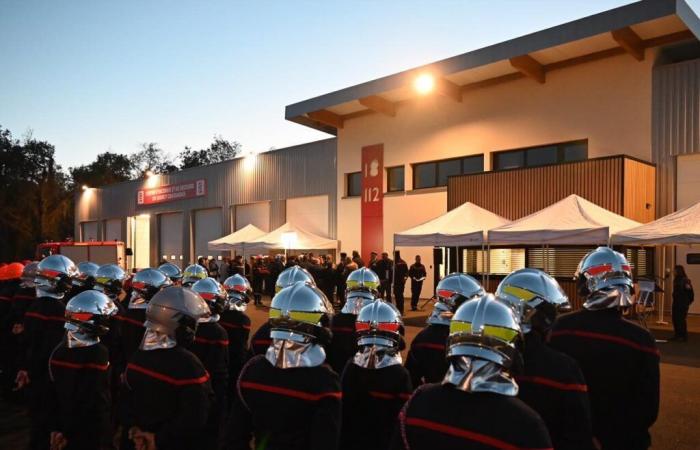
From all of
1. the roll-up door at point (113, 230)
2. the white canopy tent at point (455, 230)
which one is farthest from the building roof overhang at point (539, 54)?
the roll-up door at point (113, 230)

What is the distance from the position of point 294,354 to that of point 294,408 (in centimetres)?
27

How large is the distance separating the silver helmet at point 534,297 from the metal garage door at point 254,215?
1084 inches

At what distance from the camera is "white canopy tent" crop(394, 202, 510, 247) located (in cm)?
1498

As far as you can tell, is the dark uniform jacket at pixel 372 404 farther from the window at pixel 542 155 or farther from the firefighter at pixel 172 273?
the window at pixel 542 155

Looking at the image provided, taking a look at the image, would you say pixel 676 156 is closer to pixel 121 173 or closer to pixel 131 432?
pixel 131 432

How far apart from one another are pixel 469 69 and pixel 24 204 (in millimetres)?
49368

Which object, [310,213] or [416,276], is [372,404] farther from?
[310,213]

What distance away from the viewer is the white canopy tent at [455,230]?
1498cm

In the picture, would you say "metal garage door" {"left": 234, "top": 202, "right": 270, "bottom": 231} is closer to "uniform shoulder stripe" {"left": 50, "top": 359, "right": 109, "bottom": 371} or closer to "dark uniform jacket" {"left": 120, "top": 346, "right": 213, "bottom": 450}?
"uniform shoulder stripe" {"left": 50, "top": 359, "right": 109, "bottom": 371}

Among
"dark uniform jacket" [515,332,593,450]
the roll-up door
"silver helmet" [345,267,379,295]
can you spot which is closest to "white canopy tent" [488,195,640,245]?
"silver helmet" [345,267,379,295]

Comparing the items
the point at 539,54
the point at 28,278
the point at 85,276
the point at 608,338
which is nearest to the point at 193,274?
the point at 85,276

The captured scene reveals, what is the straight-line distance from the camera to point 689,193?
16391 millimetres

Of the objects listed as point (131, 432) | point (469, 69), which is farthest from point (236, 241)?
point (131, 432)

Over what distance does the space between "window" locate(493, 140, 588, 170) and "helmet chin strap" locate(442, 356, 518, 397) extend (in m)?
16.9
